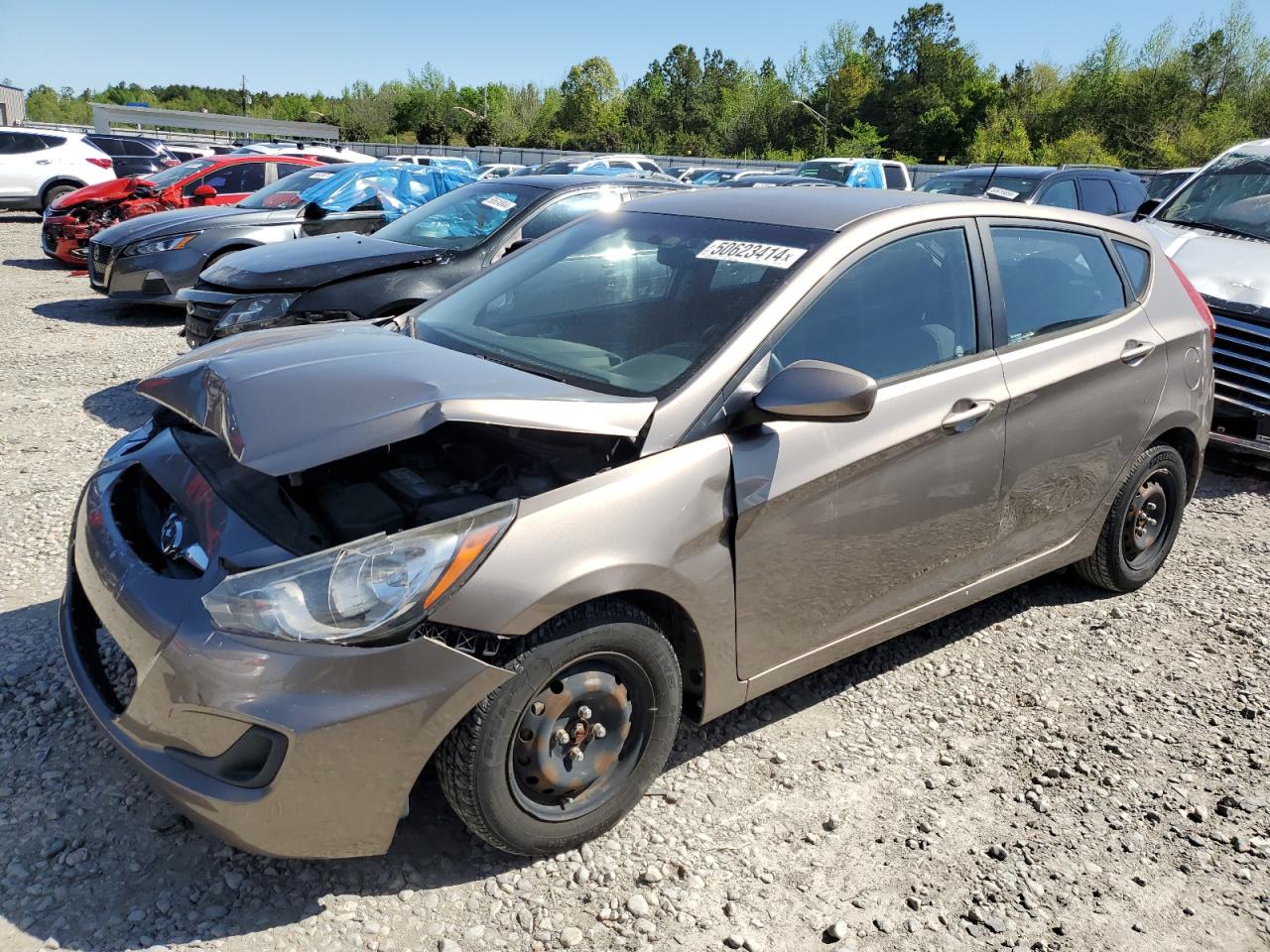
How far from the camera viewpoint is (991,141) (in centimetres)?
5925

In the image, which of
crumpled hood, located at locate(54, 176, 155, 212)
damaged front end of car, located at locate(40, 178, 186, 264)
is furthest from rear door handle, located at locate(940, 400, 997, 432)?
crumpled hood, located at locate(54, 176, 155, 212)

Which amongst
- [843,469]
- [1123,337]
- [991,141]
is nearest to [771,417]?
[843,469]

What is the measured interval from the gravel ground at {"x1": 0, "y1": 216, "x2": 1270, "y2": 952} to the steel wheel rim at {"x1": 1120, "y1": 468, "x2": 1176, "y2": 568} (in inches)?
13.4

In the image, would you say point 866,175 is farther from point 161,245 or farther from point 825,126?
point 825,126

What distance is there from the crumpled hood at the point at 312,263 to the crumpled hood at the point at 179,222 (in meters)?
3.09

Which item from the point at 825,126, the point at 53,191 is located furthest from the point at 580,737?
the point at 825,126

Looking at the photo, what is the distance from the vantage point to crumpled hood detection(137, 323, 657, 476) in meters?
2.41

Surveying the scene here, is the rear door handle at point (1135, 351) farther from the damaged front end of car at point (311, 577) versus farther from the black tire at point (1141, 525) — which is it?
the damaged front end of car at point (311, 577)

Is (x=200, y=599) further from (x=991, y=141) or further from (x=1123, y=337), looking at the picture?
(x=991, y=141)

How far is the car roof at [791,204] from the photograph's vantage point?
3.33m

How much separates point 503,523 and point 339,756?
2.08 feet

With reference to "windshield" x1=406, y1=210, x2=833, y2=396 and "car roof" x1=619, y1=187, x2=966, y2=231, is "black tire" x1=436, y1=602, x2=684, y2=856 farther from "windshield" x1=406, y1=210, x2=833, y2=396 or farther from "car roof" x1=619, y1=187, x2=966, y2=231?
"car roof" x1=619, y1=187, x2=966, y2=231

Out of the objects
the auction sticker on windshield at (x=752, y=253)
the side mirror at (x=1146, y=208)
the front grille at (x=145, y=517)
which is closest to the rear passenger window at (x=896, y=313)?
the auction sticker on windshield at (x=752, y=253)

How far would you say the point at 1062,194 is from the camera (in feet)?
38.2
